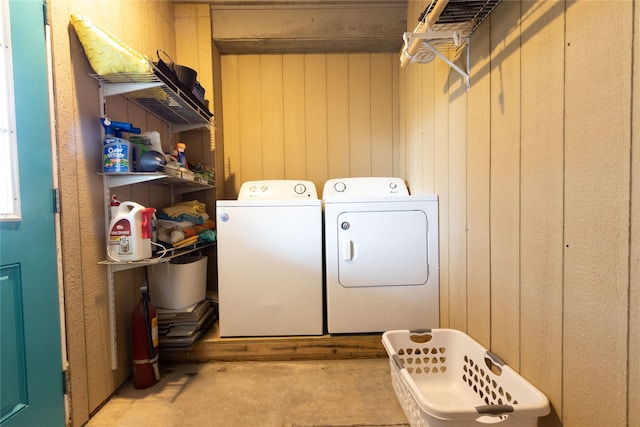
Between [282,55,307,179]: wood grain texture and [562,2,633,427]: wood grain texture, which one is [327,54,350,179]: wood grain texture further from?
[562,2,633,427]: wood grain texture

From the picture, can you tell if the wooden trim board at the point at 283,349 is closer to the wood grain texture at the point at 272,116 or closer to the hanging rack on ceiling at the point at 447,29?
the wood grain texture at the point at 272,116

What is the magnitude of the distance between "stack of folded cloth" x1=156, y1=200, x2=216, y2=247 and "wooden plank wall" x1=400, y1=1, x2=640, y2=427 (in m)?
1.44

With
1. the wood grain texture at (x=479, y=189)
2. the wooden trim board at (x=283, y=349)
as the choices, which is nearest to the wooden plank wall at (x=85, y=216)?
the wooden trim board at (x=283, y=349)

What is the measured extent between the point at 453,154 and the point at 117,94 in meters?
1.63

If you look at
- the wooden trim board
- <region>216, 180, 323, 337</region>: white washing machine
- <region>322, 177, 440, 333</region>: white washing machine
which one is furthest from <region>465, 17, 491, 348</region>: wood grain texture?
<region>216, 180, 323, 337</region>: white washing machine

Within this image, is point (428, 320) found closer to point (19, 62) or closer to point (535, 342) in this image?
point (535, 342)

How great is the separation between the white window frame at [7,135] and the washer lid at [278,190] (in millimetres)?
1143

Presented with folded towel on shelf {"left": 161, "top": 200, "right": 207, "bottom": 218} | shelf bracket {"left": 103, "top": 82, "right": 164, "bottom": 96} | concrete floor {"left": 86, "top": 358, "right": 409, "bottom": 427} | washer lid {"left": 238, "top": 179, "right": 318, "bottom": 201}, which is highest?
shelf bracket {"left": 103, "top": 82, "right": 164, "bottom": 96}

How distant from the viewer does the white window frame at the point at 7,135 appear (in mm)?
877

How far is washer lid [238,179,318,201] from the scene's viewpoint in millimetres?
1975

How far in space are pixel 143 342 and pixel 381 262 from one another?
1.26 m

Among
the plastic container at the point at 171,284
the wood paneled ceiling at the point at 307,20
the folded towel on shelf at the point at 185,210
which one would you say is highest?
the wood paneled ceiling at the point at 307,20

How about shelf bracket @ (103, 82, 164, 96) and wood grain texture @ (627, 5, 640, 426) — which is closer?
wood grain texture @ (627, 5, 640, 426)

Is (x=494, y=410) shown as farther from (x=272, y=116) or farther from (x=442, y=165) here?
(x=272, y=116)
